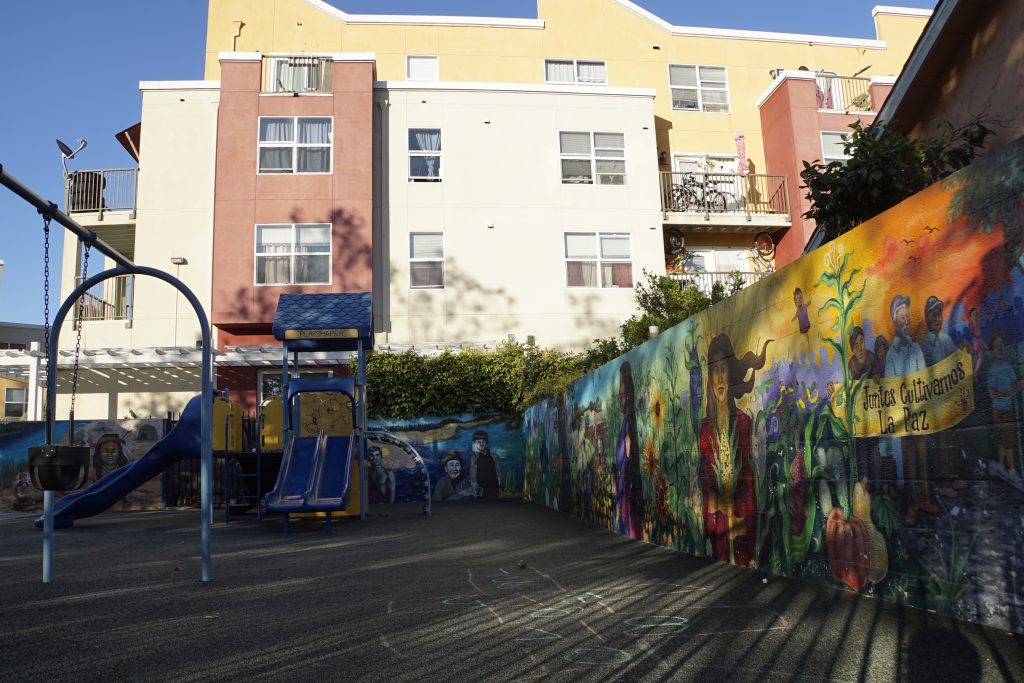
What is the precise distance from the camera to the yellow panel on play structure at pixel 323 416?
623 inches

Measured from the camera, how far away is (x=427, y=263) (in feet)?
73.4

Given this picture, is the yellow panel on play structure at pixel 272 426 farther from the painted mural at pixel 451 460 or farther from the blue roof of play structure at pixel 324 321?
the painted mural at pixel 451 460

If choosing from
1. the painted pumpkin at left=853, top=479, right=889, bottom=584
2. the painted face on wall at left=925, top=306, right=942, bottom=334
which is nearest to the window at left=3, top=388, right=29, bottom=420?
the painted pumpkin at left=853, top=479, right=889, bottom=584

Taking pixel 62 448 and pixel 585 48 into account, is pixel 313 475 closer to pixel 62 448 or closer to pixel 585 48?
pixel 62 448

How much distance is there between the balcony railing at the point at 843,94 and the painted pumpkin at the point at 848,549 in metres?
22.0

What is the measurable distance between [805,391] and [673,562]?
90.8 inches

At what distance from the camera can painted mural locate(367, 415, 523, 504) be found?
19.3 metres

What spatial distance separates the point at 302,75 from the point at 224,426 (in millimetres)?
11600

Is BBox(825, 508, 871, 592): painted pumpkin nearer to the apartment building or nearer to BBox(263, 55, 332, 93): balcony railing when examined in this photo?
the apartment building

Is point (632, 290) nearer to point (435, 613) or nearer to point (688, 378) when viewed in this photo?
point (688, 378)

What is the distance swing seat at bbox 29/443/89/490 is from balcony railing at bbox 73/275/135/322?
1663cm

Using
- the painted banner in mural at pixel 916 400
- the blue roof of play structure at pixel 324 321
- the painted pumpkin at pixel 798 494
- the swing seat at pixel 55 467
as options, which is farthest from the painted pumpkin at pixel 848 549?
the blue roof of play structure at pixel 324 321

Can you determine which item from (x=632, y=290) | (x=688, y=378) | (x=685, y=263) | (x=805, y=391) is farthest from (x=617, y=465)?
(x=685, y=263)

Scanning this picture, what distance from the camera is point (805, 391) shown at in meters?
6.00
